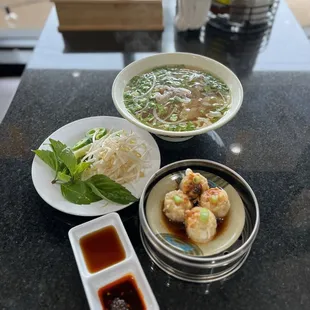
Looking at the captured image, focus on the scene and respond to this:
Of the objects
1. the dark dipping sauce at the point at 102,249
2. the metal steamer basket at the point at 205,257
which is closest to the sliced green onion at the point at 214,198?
the metal steamer basket at the point at 205,257

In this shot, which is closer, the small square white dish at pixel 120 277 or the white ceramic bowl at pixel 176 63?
the small square white dish at pixel 120 277

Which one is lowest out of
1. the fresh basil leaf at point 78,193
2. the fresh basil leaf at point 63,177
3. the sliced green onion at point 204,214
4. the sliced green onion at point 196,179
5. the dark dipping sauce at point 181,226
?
the dark dipping sauce at point 181,226

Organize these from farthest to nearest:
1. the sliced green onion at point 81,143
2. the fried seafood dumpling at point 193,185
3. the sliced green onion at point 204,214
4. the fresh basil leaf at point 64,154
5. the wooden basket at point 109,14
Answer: the wooden basket at point 109,14, the sliced green onion at point 81,143, the fresh basil leaf at point 64,154, the fried seafood dumpling at point 193,185, the sliced green onion at point 204,214

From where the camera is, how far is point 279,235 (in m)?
1.15

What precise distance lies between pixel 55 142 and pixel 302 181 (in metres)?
0.97

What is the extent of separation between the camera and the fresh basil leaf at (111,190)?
3.69 feet

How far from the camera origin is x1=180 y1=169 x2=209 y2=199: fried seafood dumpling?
1.12 meters

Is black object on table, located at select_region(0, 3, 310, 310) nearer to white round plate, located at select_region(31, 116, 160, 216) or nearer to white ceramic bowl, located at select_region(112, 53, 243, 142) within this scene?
white round plate, located at select_region(31, 116, 160, 216)

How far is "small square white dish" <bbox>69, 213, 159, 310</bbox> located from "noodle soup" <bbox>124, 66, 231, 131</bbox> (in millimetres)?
478

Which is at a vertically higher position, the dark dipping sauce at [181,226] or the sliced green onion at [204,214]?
the sliced green onion at [204,214]

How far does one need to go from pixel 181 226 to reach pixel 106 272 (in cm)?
28

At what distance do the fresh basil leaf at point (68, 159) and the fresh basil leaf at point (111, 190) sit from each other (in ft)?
0.26

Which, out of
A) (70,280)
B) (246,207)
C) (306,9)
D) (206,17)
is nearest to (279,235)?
(246,207)

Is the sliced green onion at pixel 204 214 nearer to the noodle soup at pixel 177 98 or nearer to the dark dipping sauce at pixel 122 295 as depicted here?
the dark dipping sauce at pixel 122 295
